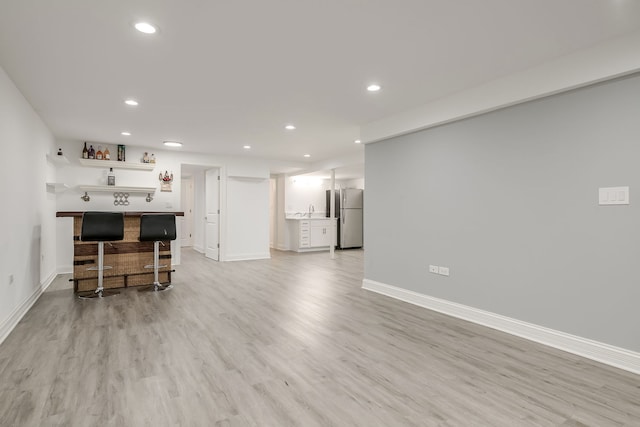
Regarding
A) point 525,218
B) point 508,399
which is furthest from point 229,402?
point 525,218

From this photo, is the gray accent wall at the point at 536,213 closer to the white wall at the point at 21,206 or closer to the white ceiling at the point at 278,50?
the white ceiling at the point at 278,50

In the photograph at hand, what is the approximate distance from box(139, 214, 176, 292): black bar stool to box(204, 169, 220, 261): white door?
2.66 meters

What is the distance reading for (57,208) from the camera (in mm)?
6035

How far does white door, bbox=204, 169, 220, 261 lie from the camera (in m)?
7.77

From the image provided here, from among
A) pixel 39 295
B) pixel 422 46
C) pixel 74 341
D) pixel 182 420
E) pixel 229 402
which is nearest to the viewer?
pixel 182 420

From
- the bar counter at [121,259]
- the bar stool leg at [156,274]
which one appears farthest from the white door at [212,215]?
the bar stool leg at [156,274]

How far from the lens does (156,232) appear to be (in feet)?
15.9

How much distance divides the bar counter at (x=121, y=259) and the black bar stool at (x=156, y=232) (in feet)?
0.57

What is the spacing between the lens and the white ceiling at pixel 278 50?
2.15 meters

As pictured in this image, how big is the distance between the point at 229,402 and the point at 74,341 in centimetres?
186

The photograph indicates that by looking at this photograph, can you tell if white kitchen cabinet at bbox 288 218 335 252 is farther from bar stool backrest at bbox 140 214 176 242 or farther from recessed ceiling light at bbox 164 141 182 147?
bar stool backrest at bbox 140 214 176 242

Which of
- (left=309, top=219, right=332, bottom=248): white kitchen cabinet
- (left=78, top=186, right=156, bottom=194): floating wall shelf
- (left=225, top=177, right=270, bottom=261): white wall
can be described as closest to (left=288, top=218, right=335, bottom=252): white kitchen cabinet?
(left=309, top=219, right=332, bottom=248): white kitchen cabinet

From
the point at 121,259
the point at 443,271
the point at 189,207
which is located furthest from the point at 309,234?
the point at 443,271

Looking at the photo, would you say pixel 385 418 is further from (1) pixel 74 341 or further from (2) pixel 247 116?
(2) pixel 247 116
